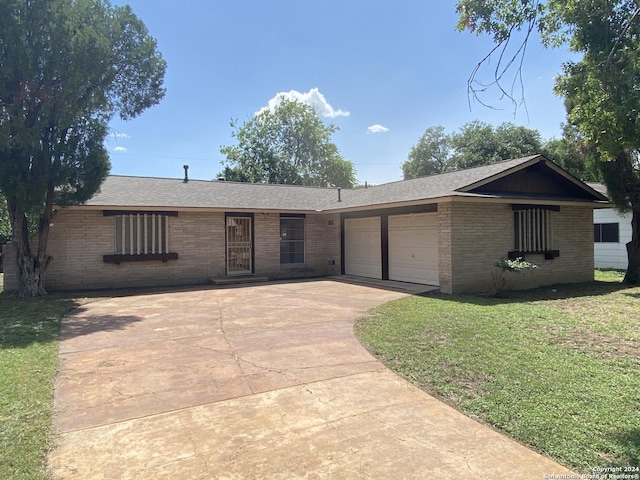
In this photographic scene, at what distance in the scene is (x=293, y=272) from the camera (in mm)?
15547

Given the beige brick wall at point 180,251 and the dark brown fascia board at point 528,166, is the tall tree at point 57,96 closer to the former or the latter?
the beige brick wall at point 180,251

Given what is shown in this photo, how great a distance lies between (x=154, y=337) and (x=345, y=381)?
138 inches

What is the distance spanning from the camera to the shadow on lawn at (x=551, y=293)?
9.98m

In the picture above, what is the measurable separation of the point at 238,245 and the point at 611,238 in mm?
16363

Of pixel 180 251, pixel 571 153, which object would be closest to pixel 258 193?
pixel 180 251

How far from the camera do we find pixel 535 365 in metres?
4.86

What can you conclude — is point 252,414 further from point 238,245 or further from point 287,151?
point 287,151

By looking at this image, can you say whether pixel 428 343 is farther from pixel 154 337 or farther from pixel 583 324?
pixel 154 337

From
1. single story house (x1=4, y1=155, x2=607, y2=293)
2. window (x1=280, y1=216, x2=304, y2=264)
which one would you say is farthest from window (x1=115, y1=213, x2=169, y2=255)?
window (x1=280, y1=216, x2=304, y2=264)

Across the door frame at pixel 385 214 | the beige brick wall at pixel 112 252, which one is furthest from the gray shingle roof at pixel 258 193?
the beige brick wall at pixel 112 252

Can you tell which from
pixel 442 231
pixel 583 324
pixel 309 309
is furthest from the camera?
pixel 442 231

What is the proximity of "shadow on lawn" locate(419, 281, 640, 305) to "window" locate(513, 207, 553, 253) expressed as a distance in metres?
1.25

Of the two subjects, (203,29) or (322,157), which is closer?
(203,29)

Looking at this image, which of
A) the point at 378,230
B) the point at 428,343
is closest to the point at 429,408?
the point at 428,343
